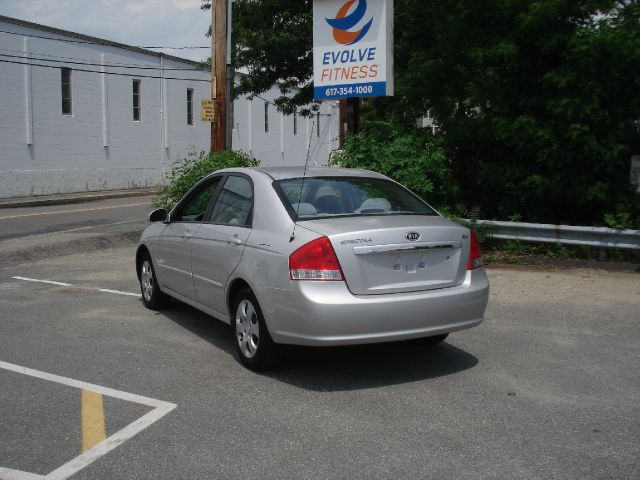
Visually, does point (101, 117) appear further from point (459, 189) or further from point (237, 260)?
point (237, 260)

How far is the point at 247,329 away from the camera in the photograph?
571 centimetres

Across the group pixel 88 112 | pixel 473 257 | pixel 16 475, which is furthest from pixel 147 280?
pixel 88 112

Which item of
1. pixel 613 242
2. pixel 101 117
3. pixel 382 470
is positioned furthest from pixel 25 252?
pixel 101 117

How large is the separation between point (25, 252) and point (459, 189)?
7.31 meters

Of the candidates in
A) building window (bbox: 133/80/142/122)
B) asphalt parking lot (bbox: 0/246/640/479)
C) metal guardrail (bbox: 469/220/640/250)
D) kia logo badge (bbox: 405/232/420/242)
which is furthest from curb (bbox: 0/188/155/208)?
kia logo badge (bbox: 405/232/420/242)

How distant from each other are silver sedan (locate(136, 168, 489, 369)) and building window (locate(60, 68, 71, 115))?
28146 mm

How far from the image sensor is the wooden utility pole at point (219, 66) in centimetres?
1504

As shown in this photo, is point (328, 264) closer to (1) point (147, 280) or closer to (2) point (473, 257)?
(2) point (473, 257)

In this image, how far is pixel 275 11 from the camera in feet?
76.1

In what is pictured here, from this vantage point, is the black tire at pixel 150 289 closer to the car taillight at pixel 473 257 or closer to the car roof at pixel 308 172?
the car roof at pixel 308 172

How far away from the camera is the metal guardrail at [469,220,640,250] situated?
388 inches

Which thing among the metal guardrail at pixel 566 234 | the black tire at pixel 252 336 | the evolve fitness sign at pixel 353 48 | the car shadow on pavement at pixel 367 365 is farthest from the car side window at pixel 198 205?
the evolve fitness sign at pixel 353 48

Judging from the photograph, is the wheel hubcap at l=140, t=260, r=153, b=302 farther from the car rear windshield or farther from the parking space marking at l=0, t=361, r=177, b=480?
the car rear windshield

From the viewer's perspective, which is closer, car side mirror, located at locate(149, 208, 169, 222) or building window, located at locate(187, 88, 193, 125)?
car side mirror, located at locate(149, 208, 169, 222)
